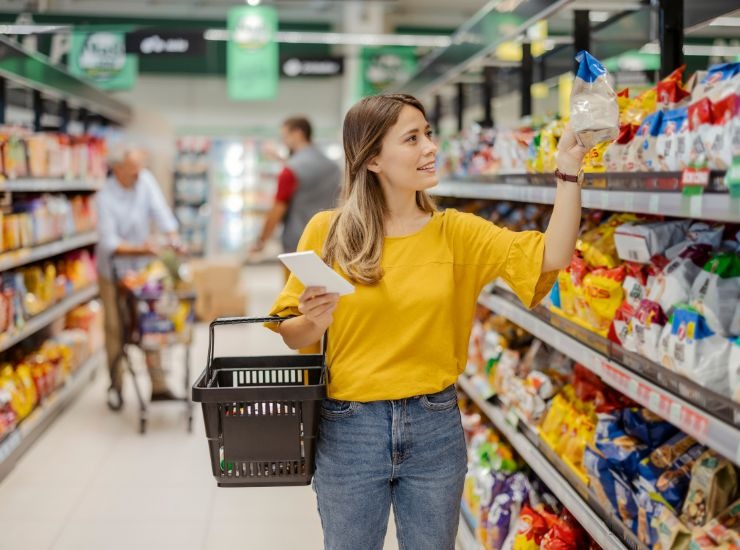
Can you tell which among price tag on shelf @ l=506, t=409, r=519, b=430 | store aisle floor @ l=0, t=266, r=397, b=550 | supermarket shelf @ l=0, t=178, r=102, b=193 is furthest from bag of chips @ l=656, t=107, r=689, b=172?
supermarket shelf @ l=0, t=178, r=102, b=193

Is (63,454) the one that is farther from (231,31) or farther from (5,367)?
(231,31)

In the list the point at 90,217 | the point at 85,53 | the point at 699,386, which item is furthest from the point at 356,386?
the point at 85,53

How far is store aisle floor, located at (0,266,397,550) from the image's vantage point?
3.83 metres

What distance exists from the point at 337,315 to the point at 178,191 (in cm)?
1416

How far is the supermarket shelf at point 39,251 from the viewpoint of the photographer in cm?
469

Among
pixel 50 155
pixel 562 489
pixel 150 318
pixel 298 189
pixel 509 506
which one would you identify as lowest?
pixel 509 506

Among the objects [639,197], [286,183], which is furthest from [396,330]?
[286,183]

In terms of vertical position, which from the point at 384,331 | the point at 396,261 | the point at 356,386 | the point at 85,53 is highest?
the point at 85,53

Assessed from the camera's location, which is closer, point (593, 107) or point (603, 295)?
point (593, 107)

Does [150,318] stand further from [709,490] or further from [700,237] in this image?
[709,490]

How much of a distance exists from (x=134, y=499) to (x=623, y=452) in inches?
111

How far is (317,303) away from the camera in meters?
1.91

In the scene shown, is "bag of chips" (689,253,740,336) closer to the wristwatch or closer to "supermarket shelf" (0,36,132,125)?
the wristwatch

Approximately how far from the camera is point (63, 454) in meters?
5.02
